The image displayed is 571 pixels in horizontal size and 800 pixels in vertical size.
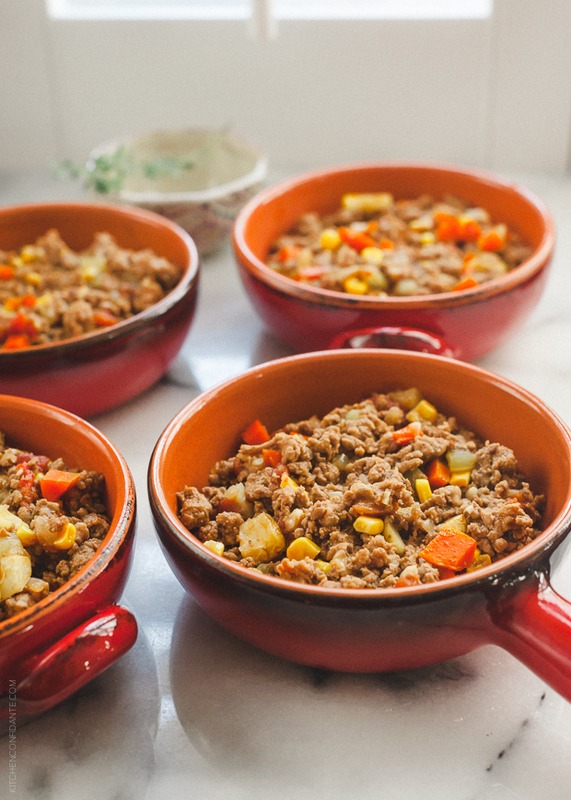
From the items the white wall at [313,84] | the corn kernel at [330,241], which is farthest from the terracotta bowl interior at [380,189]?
the white wall at [313,84]

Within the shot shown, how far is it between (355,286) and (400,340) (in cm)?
20

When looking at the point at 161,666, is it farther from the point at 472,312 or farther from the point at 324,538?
the point at 472,312

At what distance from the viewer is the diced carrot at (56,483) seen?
3.37ft

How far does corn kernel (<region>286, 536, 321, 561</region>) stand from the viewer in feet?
3.15

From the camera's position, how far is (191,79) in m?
2.16

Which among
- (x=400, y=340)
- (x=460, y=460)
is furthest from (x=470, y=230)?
(x=460, y=460)

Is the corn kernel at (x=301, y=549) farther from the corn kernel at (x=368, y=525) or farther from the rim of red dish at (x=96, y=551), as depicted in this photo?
the rim of red dish at (x=96, y=551)

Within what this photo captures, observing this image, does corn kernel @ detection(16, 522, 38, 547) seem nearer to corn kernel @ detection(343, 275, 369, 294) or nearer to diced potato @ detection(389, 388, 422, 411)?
diced potato @ detection(389, 388, 422, 411)

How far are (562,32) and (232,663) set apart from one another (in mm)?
1647

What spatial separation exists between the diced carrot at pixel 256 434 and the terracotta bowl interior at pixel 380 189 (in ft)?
1.56

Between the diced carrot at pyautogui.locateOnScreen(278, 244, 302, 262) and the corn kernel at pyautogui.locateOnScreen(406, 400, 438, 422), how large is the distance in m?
0.53

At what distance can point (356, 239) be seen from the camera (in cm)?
160

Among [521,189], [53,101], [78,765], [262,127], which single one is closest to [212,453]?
[78,765]

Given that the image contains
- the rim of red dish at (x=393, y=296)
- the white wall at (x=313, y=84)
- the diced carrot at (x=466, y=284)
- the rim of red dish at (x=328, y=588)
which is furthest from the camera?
the white wall at (x=313, y=84)
